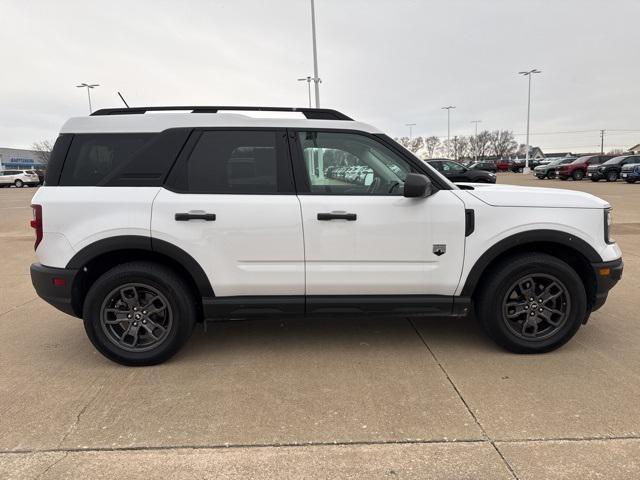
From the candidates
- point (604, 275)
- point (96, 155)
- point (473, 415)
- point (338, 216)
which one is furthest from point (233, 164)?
point (604, 275)

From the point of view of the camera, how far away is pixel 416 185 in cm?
345

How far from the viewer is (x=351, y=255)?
3.62 m

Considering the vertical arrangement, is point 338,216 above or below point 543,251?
above

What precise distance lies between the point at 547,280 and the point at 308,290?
1.91 metres

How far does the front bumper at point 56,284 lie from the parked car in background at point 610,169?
103 feet

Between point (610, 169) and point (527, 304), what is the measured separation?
2965cm

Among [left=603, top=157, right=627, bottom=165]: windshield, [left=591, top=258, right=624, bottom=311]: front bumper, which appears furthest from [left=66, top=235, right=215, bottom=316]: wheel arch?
[left=603, top=157, right=627, bottom=165]: windshield

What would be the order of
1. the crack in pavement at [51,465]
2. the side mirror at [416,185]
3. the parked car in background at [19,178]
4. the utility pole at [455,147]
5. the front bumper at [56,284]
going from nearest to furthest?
the crack in pavement at [51,465] → the side mirror at [416,185] → the front bumper at [56,284] → the parked car in background at [19,178] → the utility pole at [455,147]

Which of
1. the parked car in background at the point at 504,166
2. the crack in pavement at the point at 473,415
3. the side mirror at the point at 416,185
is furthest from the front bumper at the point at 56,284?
the parked car in background at the point at 504,166

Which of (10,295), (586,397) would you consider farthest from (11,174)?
(586,397)

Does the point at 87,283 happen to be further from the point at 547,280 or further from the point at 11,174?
the point at 11,174

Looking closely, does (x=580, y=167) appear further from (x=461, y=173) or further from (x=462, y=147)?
(x=462, y=147)

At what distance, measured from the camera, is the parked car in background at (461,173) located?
19.2 meters

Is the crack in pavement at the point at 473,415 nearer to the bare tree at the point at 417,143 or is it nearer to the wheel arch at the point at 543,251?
the wheel arch at the point at 543,251
